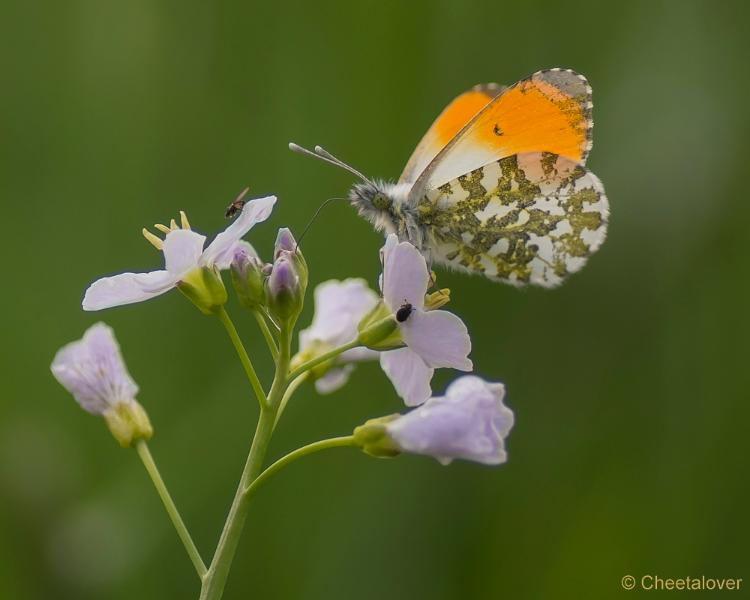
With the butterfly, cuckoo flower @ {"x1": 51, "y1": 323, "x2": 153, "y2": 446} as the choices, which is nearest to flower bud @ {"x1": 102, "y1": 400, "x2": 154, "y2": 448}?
cuckoo flower @ {"x1": 51, "y1": 323, "x2": 153, "y2": 446}

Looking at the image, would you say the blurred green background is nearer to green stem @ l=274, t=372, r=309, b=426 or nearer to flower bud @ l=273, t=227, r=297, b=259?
green stem @ l=274, t=372, r=309, b=426

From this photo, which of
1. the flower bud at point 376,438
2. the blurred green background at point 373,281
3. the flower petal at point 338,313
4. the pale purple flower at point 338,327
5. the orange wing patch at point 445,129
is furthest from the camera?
the blurred green background at point 373,281

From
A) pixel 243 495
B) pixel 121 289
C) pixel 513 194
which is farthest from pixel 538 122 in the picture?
pixel 243 495

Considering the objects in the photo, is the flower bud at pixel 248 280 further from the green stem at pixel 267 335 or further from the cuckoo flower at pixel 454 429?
the cuckoo flower at pixel 454 429

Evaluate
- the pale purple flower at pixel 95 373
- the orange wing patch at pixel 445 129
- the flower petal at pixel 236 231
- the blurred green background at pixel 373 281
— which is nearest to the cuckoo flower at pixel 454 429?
the flower petal at pixel 236 231

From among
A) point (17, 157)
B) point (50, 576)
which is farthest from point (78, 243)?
point (50, 576)
